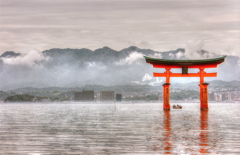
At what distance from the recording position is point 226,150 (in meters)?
12.7

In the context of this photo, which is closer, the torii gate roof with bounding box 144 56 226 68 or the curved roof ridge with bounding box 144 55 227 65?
the curved roof ridge with bounding box 144 55 227 65

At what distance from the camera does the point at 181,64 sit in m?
47.7

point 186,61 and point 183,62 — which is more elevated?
point 186,61

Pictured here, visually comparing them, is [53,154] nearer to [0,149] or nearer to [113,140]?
[0,149]

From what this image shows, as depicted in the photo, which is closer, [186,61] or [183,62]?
[186,61]

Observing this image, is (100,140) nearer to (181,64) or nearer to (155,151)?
(155,151)

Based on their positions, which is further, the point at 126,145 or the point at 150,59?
the point at 150,59

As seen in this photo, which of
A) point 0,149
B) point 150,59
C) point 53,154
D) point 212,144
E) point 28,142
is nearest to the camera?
point 53,154

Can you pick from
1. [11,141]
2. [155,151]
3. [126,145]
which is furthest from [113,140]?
[11,141]

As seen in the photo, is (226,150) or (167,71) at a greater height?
(167,71)

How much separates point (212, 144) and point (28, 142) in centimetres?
826

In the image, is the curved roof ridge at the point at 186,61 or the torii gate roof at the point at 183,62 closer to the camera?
the curved roof ridge at the point at 186,61

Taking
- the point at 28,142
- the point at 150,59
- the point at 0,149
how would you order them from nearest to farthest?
1. the point at 0,149
2. the point at 28,142
3. the point at 150,59

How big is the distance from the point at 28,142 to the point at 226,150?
871 cm
